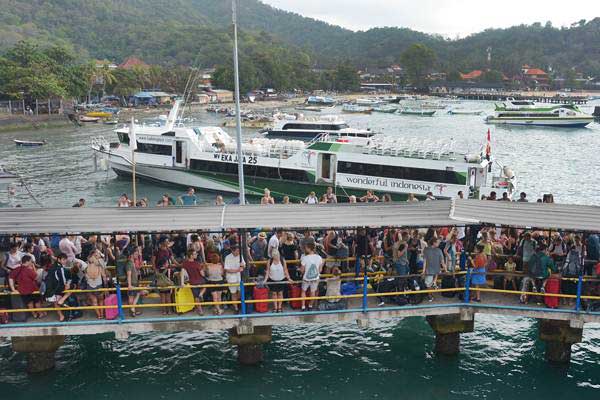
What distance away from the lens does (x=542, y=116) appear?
297 ft

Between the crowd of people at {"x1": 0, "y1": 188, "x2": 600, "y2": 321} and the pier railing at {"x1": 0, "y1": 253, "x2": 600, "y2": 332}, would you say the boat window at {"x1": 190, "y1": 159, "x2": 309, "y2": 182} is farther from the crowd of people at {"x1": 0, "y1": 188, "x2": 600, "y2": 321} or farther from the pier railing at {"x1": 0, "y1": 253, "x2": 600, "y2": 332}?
the pier railing at {"x1": 0, "y1": 253, "x2": 600, "y2": 332}

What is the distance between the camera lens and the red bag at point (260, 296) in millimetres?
12594

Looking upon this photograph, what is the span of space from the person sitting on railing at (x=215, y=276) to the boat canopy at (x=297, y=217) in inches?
31.0

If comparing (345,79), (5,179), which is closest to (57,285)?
(5,179)

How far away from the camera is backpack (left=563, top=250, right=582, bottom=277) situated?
13.0m

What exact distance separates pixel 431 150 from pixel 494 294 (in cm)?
1840

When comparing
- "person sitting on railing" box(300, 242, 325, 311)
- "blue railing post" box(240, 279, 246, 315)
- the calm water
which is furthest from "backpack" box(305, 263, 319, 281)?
the calm water

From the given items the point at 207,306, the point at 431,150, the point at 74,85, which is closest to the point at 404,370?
the point at 207,306

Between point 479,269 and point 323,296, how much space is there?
3.65 metres

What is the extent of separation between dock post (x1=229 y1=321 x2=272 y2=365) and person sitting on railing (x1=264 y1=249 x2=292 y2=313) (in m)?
0.85

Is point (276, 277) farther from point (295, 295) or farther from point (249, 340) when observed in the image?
point (249, 340)

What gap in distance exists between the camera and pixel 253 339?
13.6m

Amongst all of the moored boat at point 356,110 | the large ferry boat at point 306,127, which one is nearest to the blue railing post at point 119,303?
the large ferry boat at point 306,127

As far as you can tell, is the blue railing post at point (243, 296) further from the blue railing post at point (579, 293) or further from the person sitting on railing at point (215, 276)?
the blue railing post at point (579, 293)
